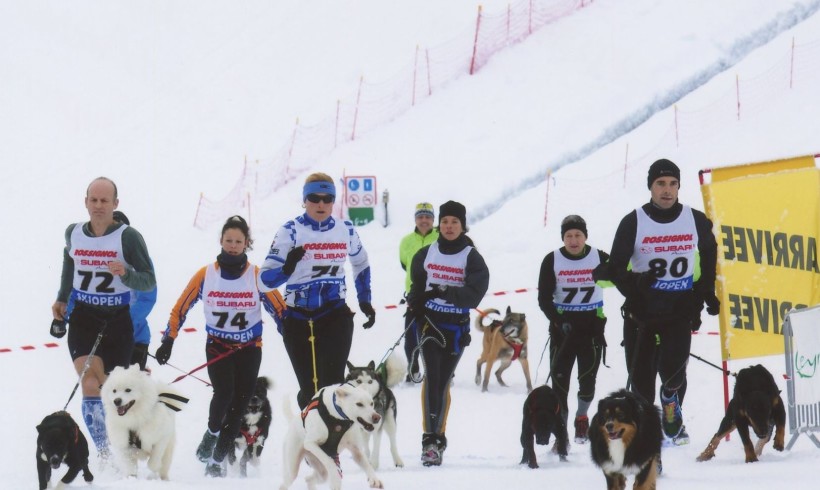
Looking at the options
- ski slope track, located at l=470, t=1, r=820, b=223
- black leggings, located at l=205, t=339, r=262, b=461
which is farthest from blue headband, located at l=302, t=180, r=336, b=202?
ski slope track, located at l=470, t=1, r=820, b=223

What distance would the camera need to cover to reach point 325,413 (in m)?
5.14

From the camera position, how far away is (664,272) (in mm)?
6289

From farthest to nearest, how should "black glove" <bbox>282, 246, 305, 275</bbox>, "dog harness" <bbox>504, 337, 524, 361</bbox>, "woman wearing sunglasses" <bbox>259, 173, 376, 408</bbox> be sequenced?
"dog harness" <bbox>504, 337, 524, 361</bbox> < "woman wearing sunglasses" <bbox>259, 173, 376, 408</bbox> < "black glove" <bbox>282, 246, 305, 275</bbox>

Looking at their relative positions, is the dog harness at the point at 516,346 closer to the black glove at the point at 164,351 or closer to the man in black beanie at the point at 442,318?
the man in black beanie at the point at 442,318

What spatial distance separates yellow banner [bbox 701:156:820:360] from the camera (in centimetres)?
759

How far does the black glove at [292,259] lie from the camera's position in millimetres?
5973

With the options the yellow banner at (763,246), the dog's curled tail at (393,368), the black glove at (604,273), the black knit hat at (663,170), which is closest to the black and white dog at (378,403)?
the dog's curled tail at (393,368)

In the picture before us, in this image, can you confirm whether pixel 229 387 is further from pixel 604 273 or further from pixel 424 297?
pixel 604 273

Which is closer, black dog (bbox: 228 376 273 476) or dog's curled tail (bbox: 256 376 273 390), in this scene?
black dog (bbox: 228 376 273 476)

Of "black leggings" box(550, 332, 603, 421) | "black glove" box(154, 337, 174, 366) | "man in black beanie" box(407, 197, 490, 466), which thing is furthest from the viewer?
"black leggings" box(550, 332, 603, 421)

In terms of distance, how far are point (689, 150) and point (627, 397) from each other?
12722 mm

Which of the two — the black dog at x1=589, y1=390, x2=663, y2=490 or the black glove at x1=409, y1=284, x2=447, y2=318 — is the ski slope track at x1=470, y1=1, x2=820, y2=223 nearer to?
the black glove at x1=409, y1=284, x2=447, y2=318

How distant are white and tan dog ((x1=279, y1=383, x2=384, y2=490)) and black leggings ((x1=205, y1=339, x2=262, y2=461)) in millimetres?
1291

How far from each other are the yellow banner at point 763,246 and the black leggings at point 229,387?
366 centimetres
